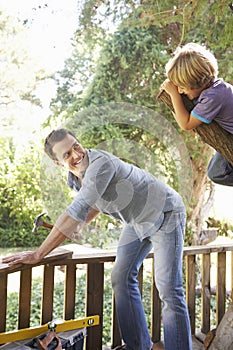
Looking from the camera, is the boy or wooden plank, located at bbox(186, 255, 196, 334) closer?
the boy

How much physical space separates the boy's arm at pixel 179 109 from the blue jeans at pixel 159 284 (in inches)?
14.4

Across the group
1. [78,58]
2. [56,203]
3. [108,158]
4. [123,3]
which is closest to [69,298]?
[56,203]

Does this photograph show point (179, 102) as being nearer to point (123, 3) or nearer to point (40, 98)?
point (123, 3)

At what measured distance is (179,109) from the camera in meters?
1.39

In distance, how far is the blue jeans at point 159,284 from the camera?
1.57 metres

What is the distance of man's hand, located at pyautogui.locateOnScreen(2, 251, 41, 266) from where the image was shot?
1.42 metres

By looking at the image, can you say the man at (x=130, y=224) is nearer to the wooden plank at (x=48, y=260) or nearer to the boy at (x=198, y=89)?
the wooden plank at (x=48, y=260)

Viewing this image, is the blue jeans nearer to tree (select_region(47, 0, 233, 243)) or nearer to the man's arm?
the man's arm

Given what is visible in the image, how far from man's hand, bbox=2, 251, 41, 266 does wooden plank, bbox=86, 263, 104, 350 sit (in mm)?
436

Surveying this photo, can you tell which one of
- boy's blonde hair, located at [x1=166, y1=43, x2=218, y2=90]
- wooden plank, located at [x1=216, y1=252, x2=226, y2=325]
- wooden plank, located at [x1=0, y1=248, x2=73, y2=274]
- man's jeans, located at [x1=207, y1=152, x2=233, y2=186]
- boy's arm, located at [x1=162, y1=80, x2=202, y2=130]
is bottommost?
wooden plank, located at [x1=216, y1=252, x2=226, y2=325]

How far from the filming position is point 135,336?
170 cm

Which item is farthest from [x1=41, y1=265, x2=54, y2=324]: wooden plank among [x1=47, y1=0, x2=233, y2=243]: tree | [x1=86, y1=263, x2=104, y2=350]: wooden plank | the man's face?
[x1=47, y1=0, x2=233, y2=243]: tree

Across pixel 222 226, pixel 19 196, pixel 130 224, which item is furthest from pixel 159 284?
pixel 222 226

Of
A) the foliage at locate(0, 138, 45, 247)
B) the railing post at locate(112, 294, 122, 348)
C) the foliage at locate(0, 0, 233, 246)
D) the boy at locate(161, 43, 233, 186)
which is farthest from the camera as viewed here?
the foliage at locate(0, 138, 45, 247)
